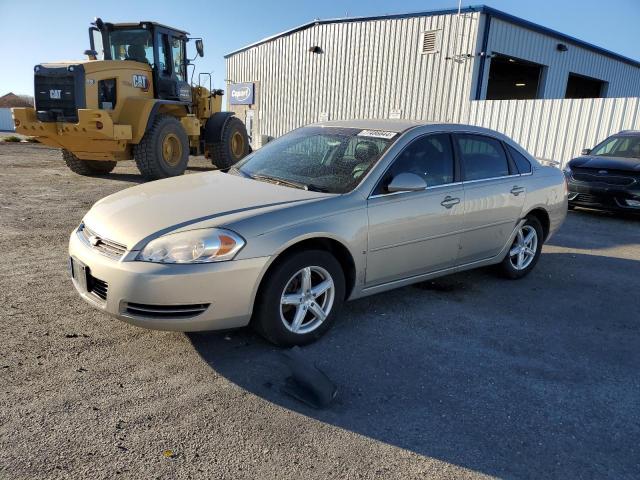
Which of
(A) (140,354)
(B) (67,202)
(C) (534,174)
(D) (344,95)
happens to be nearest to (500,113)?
(D) (344,95)

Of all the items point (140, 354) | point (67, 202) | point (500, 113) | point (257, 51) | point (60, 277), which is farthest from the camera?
point (257, 51)

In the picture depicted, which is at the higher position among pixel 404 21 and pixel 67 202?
pixel 404 21

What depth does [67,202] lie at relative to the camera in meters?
8.25

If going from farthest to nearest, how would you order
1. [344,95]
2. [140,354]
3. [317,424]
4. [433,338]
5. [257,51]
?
[257,51]
[344,95]
[433,338]
[140,354]
[317,424]

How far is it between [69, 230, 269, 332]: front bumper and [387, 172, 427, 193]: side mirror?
1.20m

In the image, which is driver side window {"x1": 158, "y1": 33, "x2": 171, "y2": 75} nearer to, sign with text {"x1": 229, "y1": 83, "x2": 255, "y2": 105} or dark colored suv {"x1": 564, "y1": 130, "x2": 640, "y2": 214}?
dark colored suv {"x1": 564, "y1": 130, "x2": 640, "y2": 214}

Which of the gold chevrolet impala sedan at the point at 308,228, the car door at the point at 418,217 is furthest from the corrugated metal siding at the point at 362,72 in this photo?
the car door at the point at 418,217

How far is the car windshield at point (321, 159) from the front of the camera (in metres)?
3.84

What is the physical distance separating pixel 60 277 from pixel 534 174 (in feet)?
15.8

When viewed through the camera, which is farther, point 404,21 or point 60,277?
point 404,21

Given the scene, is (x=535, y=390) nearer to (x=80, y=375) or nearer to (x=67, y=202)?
(x=80, y=375)

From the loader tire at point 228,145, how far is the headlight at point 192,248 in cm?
1051

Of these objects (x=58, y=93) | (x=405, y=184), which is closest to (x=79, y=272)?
(x=405, y=184)

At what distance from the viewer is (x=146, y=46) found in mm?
11109
